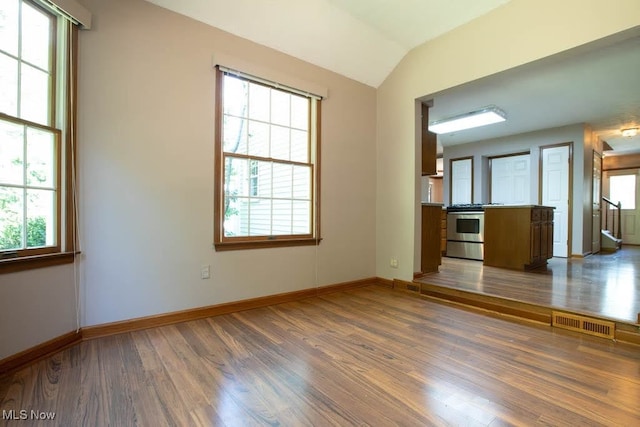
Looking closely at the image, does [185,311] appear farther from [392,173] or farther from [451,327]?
[392,173]

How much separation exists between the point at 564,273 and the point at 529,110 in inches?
105

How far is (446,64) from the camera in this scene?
327cm

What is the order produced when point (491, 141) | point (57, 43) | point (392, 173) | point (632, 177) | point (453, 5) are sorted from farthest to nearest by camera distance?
point (632, 177), point (491, 141), point (392, 173), point (453, 5), point (57, 43)

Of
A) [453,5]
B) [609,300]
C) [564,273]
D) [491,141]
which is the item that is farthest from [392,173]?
[491,141]

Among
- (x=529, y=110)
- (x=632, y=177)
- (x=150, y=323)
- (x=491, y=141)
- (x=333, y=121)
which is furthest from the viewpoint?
(x=632, y=177)

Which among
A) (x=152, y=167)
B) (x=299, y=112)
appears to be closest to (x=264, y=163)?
(x=299, y=112)

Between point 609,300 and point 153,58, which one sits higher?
point 153,58

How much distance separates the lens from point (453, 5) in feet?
9.36

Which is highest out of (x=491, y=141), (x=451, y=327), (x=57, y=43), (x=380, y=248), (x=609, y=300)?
(x=491, y=141)

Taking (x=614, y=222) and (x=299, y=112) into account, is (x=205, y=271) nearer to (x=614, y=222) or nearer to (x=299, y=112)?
(x=299, y=112)

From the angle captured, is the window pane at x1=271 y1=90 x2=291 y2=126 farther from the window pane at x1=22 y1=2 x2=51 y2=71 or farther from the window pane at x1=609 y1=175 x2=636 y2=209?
the window pane at x1=609 y1=175 x2=636 y2=209

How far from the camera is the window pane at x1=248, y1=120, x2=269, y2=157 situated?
3041mm

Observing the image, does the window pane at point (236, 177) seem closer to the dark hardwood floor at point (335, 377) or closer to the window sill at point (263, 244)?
the window sill at point (263, 244)

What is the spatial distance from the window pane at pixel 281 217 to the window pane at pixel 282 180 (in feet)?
0.28
